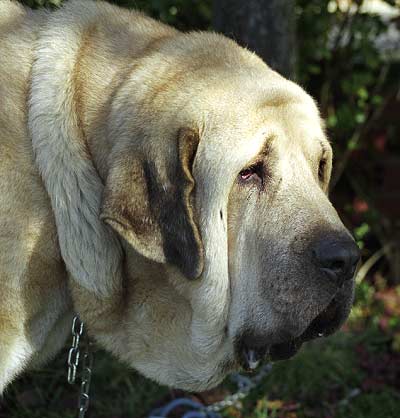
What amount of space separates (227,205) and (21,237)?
764 mm

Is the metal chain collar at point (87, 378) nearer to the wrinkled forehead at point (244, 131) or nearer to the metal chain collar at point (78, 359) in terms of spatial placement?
the metal chain collar at point (78, 359)

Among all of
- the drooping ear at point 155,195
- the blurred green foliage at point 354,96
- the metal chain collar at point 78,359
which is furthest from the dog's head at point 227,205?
the blurred green foliage at point 354,96

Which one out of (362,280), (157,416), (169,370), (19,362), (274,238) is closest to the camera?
(274,238)

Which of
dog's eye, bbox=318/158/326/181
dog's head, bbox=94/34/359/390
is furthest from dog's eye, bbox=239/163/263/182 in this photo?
dog's eye, bbox=318/158/326/181

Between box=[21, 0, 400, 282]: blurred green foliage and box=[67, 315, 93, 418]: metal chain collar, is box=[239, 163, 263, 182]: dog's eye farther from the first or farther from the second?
box=[21, 0, 400, 282]: blurred green foliage

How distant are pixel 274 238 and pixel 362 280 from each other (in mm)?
3495

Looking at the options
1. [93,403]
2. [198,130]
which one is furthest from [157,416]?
[198,130]

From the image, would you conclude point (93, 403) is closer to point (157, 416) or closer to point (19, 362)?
point (157, 416)

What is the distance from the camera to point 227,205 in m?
2.92

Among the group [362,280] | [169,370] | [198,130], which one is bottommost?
[362,280]

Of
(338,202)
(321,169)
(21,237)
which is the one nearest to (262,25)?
(321,169)

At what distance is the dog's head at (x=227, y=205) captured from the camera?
2809 mm

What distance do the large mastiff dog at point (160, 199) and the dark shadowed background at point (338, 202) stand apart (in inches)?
44.1

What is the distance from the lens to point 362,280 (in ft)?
20.2
